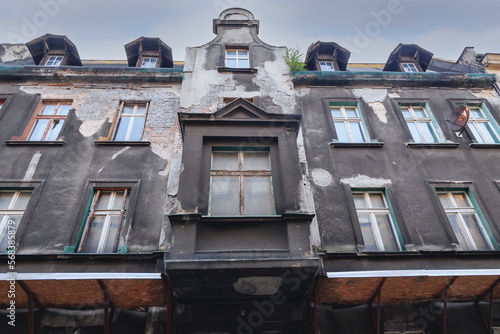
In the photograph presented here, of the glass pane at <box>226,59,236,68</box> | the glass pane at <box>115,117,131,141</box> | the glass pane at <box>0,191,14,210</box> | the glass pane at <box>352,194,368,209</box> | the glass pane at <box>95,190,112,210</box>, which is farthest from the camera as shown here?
the glass pane at <box>226,59,236,68</box>

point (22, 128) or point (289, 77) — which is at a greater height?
point (289, 77)

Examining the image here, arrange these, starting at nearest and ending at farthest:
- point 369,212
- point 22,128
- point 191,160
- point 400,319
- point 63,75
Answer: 1. point 400,319
2. point 191,160
3. point 369,212
4. point 22,128
5. point 63,75

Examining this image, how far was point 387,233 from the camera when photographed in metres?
6.97

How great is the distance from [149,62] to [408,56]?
372 inches

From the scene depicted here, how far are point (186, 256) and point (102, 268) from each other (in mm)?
1880

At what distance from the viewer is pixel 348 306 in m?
6.07

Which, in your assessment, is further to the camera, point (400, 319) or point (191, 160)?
point (191, 160)

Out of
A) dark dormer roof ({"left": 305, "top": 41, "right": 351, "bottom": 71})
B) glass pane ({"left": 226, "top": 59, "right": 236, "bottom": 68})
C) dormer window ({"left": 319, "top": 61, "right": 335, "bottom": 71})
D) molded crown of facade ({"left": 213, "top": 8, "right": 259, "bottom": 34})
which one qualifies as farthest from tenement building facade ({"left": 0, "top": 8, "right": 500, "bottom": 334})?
dark dormer roof ({"left": 305, "top": 41, "right": 351, "bottom": 71})

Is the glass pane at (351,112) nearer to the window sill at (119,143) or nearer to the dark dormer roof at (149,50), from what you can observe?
the window sill at (119,143)

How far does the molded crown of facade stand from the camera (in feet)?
37.4

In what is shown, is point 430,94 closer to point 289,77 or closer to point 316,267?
point 289,77

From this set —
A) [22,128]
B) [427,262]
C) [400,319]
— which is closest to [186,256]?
[400,319]

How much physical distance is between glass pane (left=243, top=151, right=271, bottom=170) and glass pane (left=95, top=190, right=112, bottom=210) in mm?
3320

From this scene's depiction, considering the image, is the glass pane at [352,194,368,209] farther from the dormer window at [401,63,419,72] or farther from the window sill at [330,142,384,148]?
the dormer window at [401,63,419,72]
